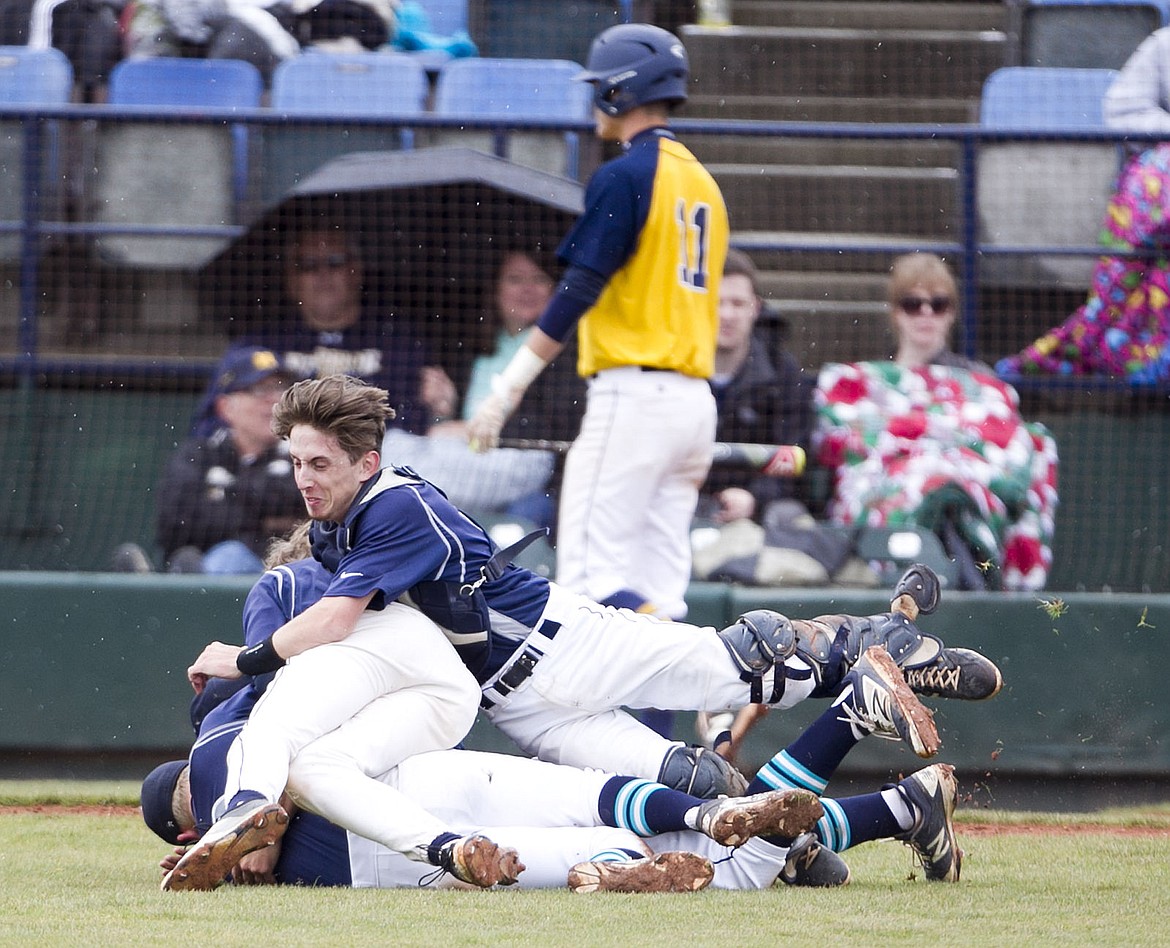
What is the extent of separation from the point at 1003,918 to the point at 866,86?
256 inches

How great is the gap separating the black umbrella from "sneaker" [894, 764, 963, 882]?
365 cm

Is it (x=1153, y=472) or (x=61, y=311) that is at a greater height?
(x=61, y=311)

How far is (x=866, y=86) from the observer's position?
30.0 feet

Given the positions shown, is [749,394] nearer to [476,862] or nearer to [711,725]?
[711,725]

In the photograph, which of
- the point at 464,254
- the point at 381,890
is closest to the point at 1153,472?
the point at 464,254

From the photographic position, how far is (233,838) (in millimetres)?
3330

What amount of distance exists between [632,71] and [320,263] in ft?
6.77

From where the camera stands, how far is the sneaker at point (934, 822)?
3.76 meters

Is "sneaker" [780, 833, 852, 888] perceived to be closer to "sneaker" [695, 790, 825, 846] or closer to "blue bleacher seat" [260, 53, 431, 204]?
"sneaker" [695, 790, 825, 846]

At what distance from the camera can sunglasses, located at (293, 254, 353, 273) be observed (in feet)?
23.2

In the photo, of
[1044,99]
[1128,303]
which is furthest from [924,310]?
[1044,99]

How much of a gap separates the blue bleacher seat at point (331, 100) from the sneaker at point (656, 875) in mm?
4535

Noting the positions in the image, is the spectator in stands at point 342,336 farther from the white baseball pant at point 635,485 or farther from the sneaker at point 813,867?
the sneaker at point 813,867

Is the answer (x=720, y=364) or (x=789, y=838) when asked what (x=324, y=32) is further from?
(x=789, y=838)
